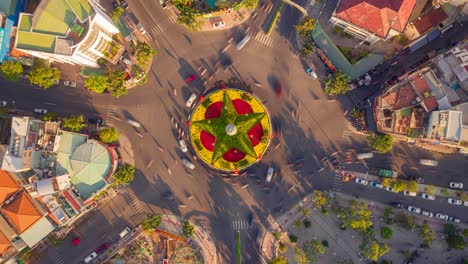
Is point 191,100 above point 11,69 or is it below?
below

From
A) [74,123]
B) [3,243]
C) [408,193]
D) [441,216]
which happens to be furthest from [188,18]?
[441,216]

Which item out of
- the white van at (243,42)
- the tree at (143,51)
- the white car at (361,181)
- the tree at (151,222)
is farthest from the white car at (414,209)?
the tree at (143,51)

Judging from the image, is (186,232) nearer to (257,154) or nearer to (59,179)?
(257,154)

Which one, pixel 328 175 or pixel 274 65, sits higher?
pixel 274 65

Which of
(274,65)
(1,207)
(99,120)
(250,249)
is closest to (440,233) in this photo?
(250,249)

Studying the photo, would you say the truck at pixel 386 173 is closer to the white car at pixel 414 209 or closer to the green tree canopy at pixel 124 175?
the white car at pixel 414 209

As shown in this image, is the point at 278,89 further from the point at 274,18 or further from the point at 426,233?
the point at 426,233

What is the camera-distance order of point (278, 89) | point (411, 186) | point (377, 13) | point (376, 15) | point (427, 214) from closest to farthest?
point (377, 13) → point (376, 15) → point (411, 186) → point (427, 214) → point (278, 89)

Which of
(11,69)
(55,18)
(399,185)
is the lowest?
(399,185)
